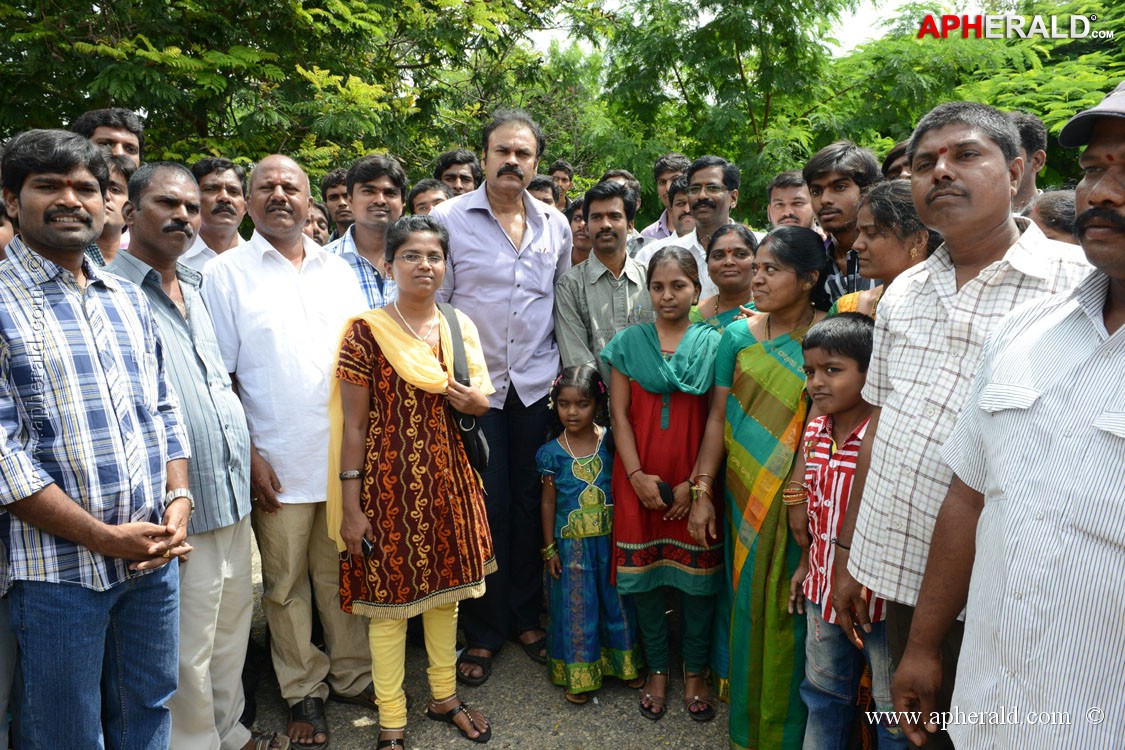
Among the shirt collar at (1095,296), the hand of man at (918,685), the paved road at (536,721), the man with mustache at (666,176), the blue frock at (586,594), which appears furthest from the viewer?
the man with mustache at (666,176)

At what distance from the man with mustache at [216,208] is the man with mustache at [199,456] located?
106cm

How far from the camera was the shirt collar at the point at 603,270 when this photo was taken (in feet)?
13.0

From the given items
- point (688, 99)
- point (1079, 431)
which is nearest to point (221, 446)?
point (1079, 431)

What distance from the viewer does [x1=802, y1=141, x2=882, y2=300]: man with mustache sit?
130 inches

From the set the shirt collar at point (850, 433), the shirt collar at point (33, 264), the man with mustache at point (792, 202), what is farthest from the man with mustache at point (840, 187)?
the shirt collar at point (33, 264)

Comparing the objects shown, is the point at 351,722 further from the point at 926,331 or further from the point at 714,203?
the point at 714,203

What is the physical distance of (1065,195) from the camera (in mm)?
2834

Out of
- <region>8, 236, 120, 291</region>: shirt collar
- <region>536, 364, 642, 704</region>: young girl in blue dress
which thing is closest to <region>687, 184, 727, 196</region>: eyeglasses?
<region>536, 364, 642, 704</region>: young girl in blue dress

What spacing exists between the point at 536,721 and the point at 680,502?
1.21 metres

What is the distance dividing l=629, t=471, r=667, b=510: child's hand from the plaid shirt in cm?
121

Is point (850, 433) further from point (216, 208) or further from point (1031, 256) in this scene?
point (216, 208)

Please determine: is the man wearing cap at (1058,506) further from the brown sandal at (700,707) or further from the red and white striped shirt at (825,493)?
the brown sandal at (700,707)

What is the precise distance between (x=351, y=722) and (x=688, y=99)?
306 inches

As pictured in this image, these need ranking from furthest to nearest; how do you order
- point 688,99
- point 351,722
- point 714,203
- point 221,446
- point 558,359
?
point 688,99
point 714,203
point 558,359
point 351,722
point 221,446
